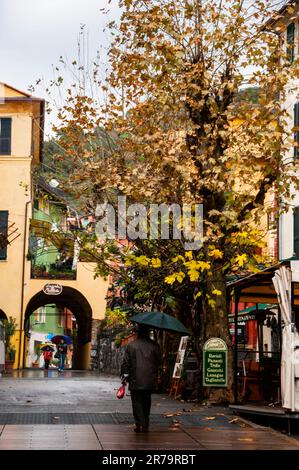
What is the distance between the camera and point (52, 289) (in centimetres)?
4750

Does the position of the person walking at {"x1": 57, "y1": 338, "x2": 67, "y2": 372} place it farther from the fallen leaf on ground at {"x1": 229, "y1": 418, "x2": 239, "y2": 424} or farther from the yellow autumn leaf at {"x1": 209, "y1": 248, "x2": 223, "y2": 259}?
the fallen leaf on ground at {"x1": 229, "y1": 418, "x2": 239, "y2": 424}

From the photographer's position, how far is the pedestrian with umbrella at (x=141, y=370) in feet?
45.8

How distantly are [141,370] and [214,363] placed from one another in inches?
218

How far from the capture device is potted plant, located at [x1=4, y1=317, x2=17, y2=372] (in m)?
44.3

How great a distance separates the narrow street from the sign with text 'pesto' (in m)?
0.62

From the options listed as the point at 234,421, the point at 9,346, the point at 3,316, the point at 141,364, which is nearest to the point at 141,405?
the point at 141,364

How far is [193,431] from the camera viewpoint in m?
14.2

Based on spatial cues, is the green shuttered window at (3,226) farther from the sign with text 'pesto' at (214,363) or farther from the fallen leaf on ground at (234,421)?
the fallen leaf on ground at (234,421)

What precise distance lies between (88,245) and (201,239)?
16.7 feet

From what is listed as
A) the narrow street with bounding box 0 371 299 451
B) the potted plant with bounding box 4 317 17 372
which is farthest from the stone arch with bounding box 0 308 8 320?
the narrow street with bounding box 0 371 299 451

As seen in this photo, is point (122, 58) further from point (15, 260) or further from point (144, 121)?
point (15, 260)

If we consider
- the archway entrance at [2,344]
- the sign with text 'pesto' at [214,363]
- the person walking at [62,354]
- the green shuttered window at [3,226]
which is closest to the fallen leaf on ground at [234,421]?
the sign with text 'pesto' at [214,363]

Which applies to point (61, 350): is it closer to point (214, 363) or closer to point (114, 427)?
point (214, 363)
